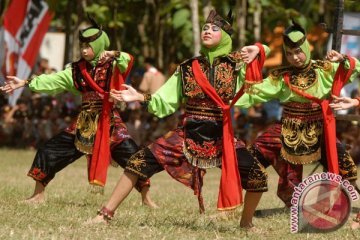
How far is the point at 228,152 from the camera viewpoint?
7.73m

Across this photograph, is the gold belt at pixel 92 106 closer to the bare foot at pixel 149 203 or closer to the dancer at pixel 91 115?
the dancer at pixel 91 115

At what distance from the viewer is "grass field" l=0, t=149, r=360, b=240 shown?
746 cm

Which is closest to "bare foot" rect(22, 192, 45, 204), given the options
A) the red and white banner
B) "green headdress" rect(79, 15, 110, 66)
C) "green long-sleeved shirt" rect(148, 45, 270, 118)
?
"green headdress" rect(79, 15, 110, 66)

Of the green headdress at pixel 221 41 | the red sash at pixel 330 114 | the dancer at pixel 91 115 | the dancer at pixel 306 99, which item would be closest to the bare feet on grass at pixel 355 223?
the dancer at pixel 306 99

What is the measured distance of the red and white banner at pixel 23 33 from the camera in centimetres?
1756

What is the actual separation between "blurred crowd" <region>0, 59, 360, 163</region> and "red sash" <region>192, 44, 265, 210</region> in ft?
32.4

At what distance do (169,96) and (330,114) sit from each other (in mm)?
Answer: 1339

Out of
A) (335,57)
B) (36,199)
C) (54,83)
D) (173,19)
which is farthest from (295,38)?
(173,19)

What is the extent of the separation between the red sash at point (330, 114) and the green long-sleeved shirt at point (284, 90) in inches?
1.6

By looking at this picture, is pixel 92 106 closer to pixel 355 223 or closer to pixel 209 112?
pixel 209 112

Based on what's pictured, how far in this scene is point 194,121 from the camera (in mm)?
7848

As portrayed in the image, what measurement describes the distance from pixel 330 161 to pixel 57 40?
60.0 ft

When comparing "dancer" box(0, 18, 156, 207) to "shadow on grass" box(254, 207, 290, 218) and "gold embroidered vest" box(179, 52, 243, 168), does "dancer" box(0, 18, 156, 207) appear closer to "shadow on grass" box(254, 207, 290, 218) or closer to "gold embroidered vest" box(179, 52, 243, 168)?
"shadow on grass" box(254, 207, 290, 218)

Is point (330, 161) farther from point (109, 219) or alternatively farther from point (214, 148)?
point (109, 219)
